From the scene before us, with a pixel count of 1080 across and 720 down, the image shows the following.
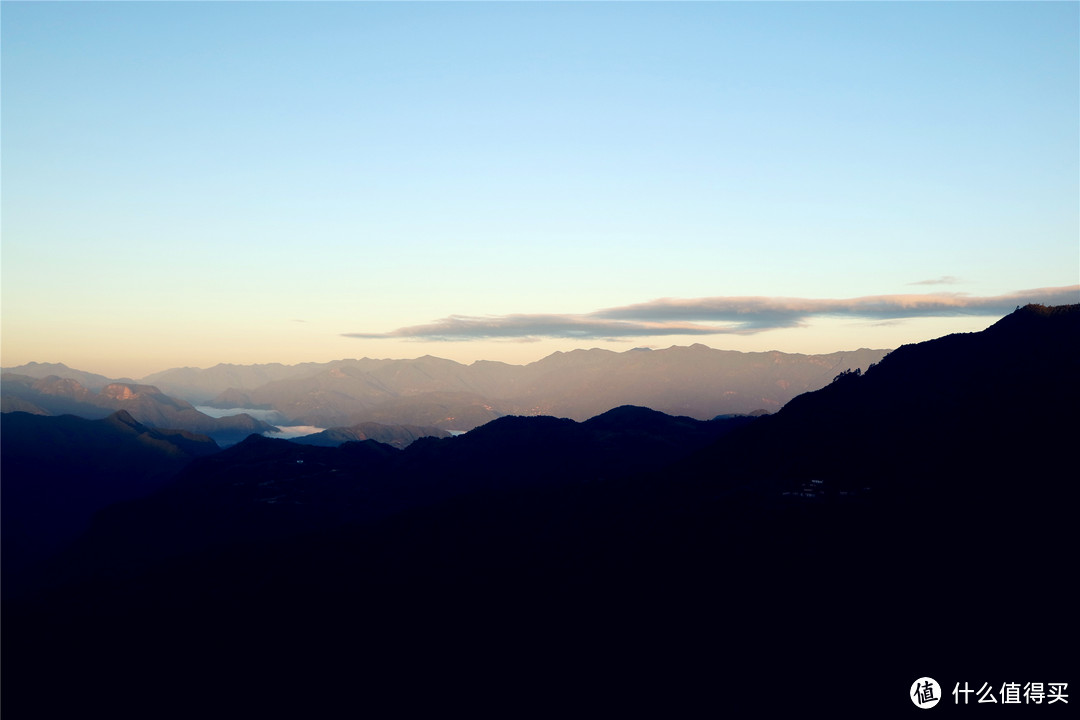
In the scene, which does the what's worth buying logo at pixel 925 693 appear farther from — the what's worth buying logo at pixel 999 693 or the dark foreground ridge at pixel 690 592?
the dark foreground ridge at pixel 690 592

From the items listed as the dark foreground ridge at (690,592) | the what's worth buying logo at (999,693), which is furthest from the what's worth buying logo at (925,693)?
A: the dark foreground ridge at (690,592)

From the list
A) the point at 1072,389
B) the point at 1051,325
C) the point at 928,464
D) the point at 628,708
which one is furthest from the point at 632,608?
the point at 1051,325

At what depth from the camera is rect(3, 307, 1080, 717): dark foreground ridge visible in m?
97.4

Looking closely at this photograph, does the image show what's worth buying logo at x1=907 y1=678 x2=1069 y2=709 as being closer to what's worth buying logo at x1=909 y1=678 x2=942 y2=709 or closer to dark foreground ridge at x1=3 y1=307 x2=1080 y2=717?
what's worth buying logo at x1=909 y1=678 x2=942 y2=709

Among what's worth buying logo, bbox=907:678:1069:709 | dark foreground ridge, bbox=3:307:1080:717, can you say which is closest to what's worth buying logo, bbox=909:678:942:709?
what's worth buying logo, bbox=907:678:1069:709

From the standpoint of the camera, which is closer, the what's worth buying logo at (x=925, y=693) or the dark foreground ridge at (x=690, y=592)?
the what's worth buying logo at (x=925, y=693)

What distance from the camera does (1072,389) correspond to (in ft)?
473

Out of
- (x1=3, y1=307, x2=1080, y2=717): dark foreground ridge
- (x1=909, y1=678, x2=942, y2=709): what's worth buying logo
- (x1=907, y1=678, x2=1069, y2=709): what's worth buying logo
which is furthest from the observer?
(x1=3, y1=307, x2=1080, y2=717): dark foreground ridge

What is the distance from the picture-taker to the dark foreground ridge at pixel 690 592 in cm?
9738

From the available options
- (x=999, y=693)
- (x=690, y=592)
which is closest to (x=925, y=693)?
(x=999, y=693)

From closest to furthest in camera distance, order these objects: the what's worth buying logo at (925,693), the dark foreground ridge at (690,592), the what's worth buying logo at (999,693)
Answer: the what's worth buying logo at (999,693), the what's worth buying logo at (925,693), the dark foreground ridge at (690,592)

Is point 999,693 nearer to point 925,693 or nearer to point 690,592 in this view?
point 925,693

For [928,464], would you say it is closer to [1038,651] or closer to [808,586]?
[808,586]

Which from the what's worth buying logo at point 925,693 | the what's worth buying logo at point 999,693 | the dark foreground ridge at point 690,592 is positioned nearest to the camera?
the what's worth buying logo at point 999,693
